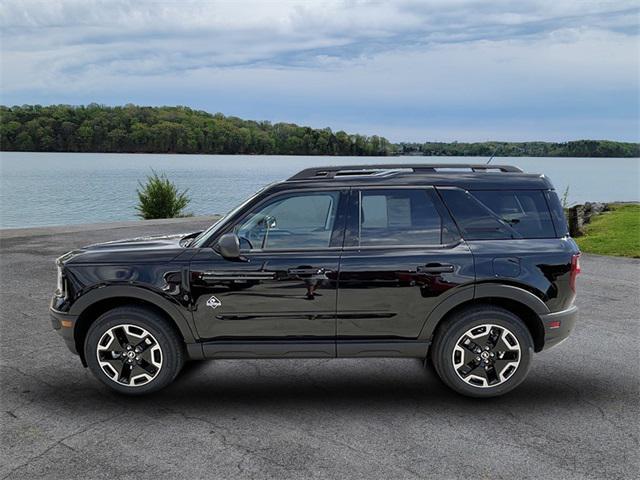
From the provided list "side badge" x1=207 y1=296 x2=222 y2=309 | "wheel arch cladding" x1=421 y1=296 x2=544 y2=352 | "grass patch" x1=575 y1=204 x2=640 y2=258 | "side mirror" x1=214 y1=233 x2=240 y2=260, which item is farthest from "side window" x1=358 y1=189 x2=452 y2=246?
"grass patch" x1=575 y1=204 x2=640 y2=258

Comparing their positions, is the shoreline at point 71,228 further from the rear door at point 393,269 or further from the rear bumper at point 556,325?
the rear bumper at point 556,325

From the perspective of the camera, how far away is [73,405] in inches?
190

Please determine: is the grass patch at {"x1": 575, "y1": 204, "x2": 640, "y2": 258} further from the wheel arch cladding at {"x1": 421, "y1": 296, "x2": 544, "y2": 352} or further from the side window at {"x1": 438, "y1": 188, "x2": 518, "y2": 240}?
the side window at {"x1": 438, "y1": 188, "x2": 518, "y2": 240}

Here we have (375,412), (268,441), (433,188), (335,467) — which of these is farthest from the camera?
(433,188)

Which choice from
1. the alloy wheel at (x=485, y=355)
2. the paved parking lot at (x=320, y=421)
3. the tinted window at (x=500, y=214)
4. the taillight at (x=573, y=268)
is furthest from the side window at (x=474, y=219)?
the paved parking lot at (x=320, y=421)

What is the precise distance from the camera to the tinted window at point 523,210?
4.95 metres

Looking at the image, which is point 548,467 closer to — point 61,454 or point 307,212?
point 307,212

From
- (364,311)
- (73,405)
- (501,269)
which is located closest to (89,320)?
(73,405)

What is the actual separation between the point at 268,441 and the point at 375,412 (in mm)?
939

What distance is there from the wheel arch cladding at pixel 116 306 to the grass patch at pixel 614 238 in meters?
10.9

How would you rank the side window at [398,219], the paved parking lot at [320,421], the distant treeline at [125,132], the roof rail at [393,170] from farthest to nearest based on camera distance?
the distant treeline at [125,132] → the roof rail at [393,170] → the side window at [398,219] → the paved parking lot at [320,421]

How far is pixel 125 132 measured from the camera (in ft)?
186

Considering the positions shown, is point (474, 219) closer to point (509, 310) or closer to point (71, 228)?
point (509, 310)

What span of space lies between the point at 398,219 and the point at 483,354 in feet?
4.13
